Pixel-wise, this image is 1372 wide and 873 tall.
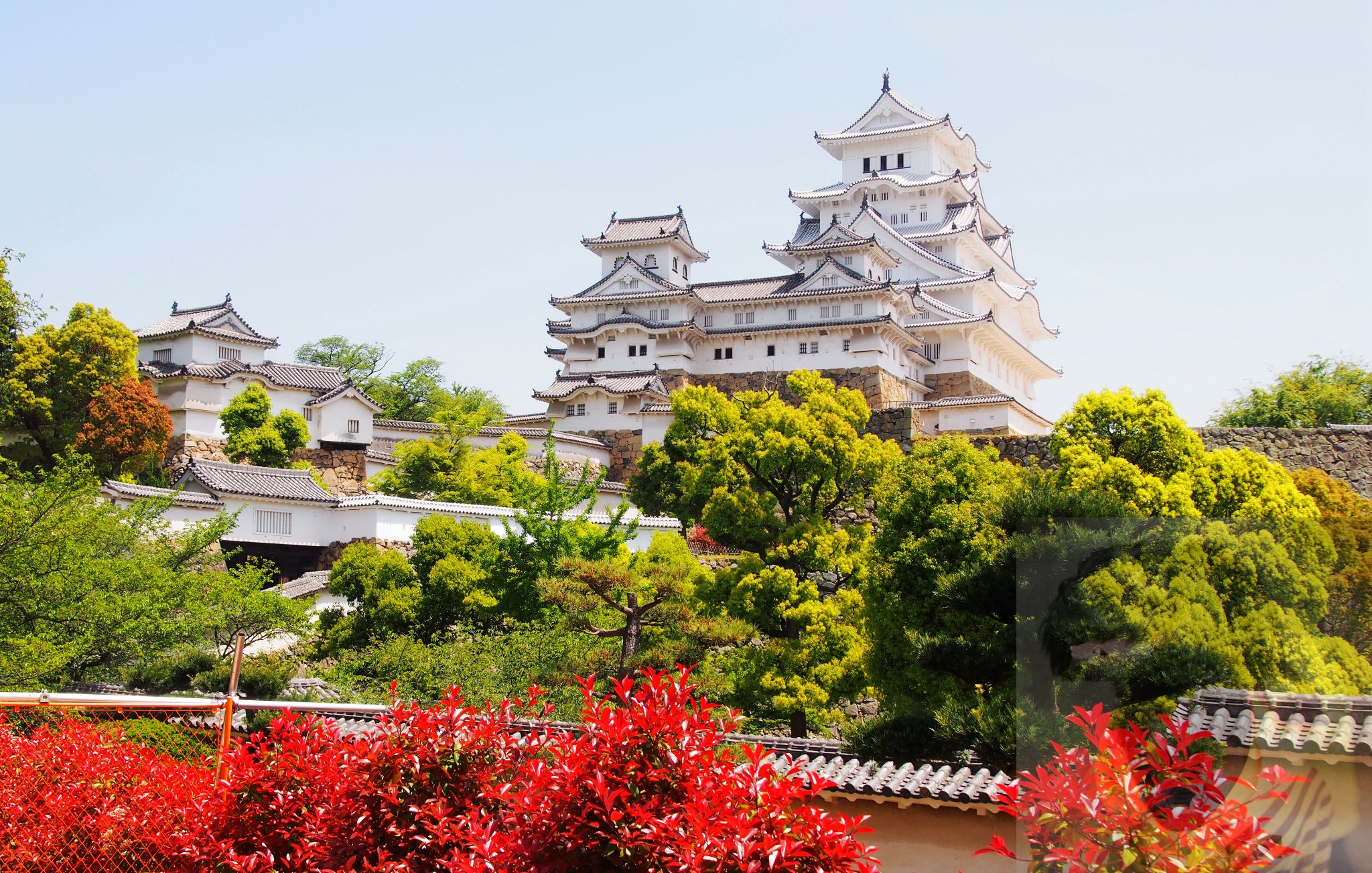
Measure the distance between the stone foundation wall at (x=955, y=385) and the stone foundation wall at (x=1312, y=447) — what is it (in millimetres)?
15177

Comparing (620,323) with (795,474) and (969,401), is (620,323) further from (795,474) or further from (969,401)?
(795,474)

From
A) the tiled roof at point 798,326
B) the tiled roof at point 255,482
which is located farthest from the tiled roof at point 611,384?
the tiled roof at point 255,482

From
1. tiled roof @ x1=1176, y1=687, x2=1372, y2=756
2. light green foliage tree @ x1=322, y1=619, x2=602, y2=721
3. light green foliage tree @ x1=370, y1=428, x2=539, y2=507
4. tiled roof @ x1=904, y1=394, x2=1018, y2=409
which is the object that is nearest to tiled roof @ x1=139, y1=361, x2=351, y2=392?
light green foliage tree @ x1=370, y1=428, x2=539, y2=507

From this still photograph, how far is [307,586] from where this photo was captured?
21000 millimetres

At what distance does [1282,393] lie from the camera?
33031 millimetres

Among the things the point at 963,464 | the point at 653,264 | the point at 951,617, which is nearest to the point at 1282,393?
the point at 653,264

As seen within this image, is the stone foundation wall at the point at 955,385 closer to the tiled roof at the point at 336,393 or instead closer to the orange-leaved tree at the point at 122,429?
the tiled roof at the point at 336,393

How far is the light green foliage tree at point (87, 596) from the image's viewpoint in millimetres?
12352

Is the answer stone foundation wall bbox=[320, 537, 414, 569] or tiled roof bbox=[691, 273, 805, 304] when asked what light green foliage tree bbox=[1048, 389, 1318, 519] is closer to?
stone foundation wall bbox=[320, 537, 414, 569]

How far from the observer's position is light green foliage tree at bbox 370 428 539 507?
26.1 meters

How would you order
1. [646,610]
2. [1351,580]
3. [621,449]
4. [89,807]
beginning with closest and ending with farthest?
[89,807] < [1351,580] < [646,610] < [621,449]

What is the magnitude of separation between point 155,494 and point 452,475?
7126 millimetres

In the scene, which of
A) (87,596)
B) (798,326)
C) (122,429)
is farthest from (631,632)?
(798,326)

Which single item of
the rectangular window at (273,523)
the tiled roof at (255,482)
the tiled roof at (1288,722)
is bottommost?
the tiled roof at (1288,722)
